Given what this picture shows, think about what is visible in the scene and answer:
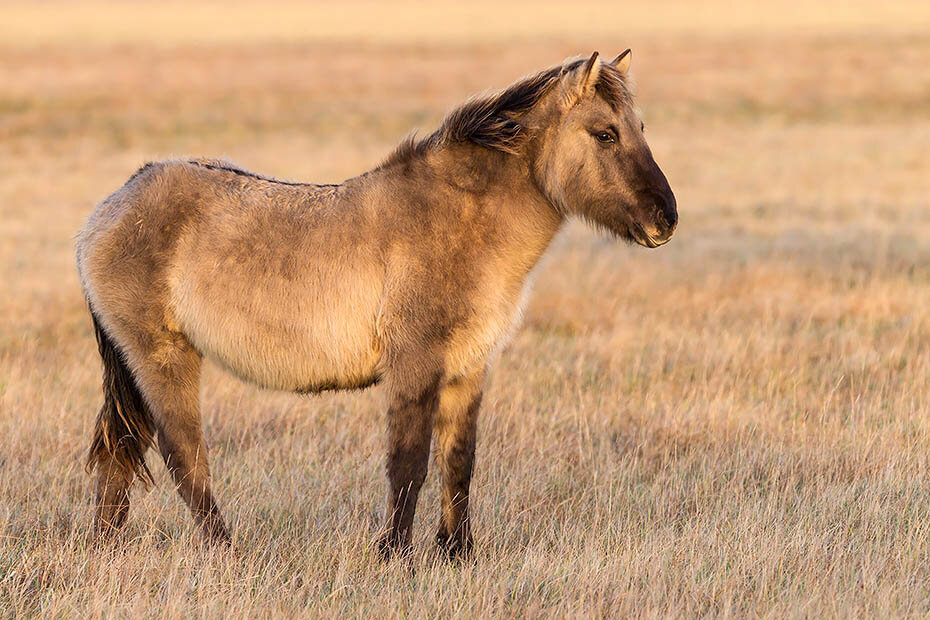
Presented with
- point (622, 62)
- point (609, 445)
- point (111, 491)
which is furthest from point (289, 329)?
point (609, 445)

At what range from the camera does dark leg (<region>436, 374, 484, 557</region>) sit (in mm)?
5477

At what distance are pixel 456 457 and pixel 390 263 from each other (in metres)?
1.06

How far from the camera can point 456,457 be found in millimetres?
5531

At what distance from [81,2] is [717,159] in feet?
404

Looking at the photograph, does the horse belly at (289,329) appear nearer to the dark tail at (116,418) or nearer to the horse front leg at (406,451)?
the horse front leg at (406,451)

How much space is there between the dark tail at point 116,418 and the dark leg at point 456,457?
Answer: 1589 millimetres

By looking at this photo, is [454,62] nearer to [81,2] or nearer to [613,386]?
[613,386]

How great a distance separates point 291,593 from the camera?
4816mm

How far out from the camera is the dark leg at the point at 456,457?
5477 millimetres

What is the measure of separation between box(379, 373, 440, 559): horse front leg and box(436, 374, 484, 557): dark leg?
0.31 m

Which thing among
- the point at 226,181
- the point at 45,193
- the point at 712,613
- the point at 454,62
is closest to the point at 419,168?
the point at 226,181

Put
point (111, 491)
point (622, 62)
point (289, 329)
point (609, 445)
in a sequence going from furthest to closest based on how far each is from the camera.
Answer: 1. point (609, 445)
2. point (111, 491)
3. point (622, 62)
4. point (289, 329)

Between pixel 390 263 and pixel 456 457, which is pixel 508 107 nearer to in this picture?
pixel 390 263

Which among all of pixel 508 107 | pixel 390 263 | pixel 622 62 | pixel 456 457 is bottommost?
pixel 456 457
